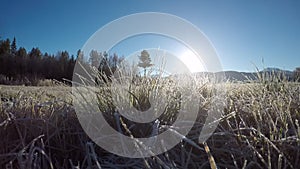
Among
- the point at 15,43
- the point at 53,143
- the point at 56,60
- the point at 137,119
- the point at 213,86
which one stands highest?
the point at 15,43

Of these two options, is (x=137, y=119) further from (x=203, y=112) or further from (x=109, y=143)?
(x=203, y=112)

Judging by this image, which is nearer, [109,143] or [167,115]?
[109,143]

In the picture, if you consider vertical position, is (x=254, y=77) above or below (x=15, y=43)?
below

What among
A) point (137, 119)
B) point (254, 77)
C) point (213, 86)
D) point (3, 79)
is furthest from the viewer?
point (3, 79)

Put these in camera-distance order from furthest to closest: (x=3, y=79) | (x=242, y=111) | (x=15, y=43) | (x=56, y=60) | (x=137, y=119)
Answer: (x=15, y=43)
(x=56, y=60)
(x=3, y=79)
(x=242, y=111)
(x=137, y=119)

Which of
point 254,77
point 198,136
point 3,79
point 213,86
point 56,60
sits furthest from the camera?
point 56,60

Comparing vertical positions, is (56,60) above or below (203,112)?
above

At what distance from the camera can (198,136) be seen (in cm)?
115

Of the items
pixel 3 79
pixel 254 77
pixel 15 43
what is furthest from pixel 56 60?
pixel 254 77

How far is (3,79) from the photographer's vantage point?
14.8 meters

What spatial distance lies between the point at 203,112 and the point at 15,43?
49979 millimetres

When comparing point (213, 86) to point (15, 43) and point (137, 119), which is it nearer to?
point (137, 119)

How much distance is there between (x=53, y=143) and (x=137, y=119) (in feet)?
1.43

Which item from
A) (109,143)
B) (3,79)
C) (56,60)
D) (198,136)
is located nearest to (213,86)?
(198,136)
